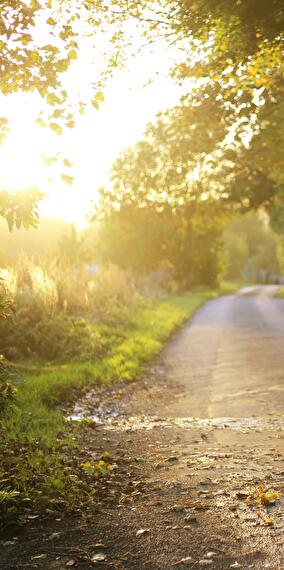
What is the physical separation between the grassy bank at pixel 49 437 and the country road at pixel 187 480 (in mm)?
344

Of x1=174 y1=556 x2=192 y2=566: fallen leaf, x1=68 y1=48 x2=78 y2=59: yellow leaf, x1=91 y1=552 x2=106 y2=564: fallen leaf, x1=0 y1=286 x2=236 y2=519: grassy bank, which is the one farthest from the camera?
x1=68 y1=48 x2=78 y2=59: yellow leaf

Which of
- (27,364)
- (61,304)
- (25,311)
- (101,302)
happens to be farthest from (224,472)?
(101,302)

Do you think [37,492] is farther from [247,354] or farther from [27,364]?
[247,354]

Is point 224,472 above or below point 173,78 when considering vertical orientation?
below

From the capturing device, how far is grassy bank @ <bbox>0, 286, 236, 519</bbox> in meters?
5.92

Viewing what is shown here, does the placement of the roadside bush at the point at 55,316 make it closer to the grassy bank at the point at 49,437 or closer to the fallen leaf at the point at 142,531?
the grassy bank at the point at 49,437

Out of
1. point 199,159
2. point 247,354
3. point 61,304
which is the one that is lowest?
point 247,354

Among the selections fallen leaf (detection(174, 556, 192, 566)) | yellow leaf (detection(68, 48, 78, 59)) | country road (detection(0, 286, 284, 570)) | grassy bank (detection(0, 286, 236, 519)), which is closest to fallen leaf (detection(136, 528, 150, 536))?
country road (detection(0, 286, 284, 570))

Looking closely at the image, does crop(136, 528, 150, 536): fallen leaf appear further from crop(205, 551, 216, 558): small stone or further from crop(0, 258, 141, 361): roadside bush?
crop(0, 258, 141, 361): roadside bush

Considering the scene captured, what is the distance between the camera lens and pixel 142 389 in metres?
11.9

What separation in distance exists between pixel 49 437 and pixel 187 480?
6.82 feet

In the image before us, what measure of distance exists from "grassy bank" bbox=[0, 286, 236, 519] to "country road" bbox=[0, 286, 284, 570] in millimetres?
344

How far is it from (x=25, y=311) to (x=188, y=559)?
10.4 meters

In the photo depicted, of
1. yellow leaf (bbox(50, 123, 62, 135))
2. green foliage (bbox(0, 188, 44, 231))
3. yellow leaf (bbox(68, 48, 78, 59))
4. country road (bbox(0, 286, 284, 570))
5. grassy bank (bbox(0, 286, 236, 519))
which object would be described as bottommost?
country road (bbox(0, 286, 284, 570))
